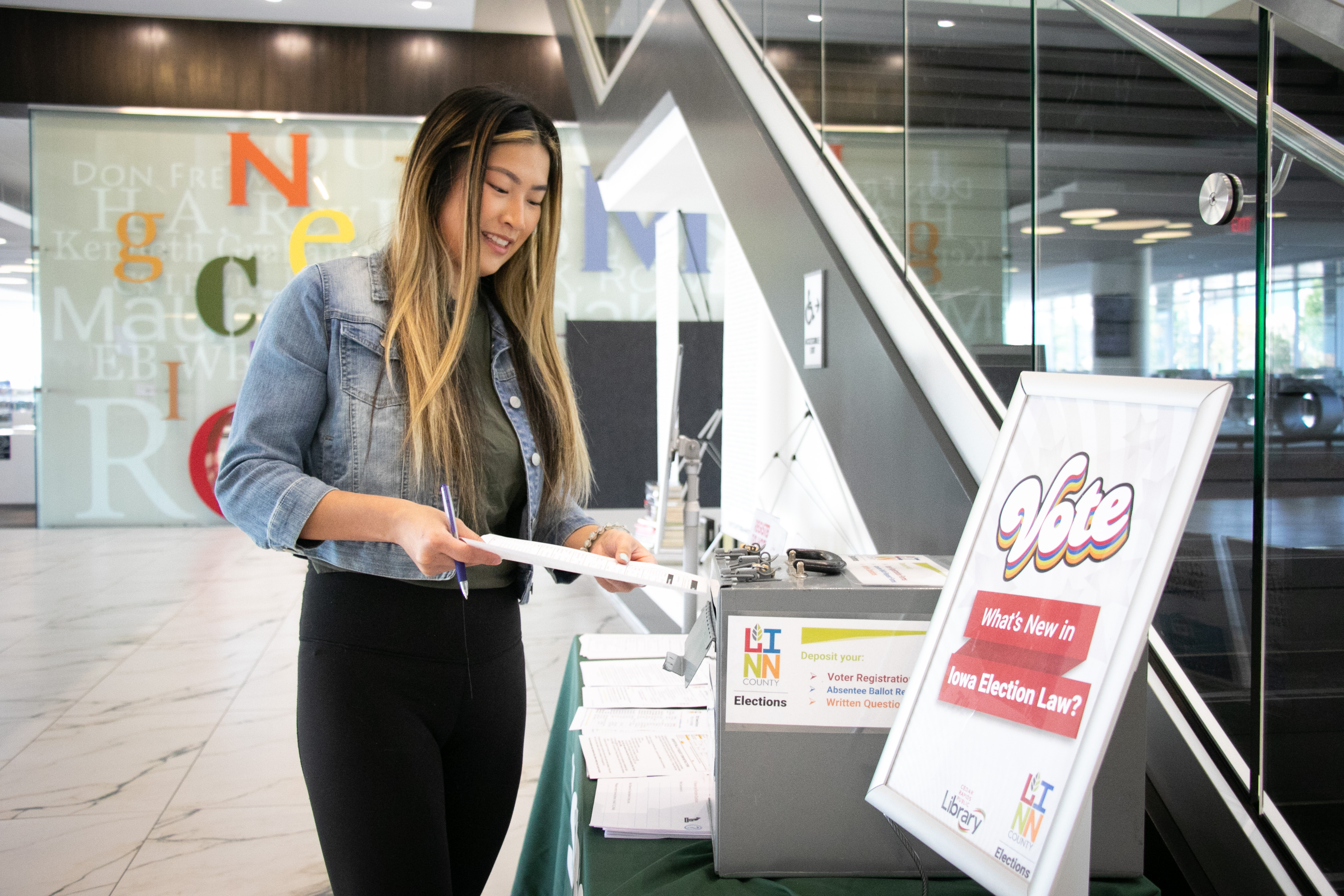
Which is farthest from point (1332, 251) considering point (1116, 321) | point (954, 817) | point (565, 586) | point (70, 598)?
point (70, 598)

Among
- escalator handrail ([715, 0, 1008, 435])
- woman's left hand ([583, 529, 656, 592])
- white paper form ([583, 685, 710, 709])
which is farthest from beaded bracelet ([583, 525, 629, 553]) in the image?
escalator handrail ([715, 0, 1008, 435])

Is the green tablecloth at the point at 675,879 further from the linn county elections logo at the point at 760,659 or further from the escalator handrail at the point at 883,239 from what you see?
the escalator handrail at the point at 883,239

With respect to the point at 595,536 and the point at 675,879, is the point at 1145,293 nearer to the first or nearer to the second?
the point at 595,536

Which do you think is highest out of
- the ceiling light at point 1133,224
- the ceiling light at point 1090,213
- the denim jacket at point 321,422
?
the ceiling light at point 1090,213

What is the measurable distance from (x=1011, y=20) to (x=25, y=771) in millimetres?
3651

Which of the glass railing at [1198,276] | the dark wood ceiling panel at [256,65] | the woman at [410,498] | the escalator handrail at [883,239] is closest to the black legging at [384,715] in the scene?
the woman at [410,498]

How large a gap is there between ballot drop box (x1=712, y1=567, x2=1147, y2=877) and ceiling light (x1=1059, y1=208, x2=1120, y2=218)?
85 centimetres

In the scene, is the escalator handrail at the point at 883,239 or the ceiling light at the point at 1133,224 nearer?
the ceiling light at the point at 1133,224

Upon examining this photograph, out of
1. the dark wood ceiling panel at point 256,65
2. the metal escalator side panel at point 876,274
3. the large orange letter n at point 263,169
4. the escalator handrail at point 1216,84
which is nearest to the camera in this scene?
the escalator handrail at point 1216,84

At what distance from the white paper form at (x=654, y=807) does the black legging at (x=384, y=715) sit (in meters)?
0.22

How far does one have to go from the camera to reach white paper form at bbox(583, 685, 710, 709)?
174cm

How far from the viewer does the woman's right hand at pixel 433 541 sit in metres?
1.01

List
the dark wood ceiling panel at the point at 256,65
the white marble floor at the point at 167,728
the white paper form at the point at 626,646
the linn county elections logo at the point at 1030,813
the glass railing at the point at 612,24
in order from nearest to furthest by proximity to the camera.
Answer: the linn county elections logo at the point at 1030,813 < the white paper form at the point at 626,646 < the white marble floor at the point at 167,728 < the glass railing at the point at 612,24 < the dark wood ceiling panel at the point at 256,65

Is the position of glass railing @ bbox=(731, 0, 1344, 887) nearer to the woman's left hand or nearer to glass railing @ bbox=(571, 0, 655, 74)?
the woman's left hand
